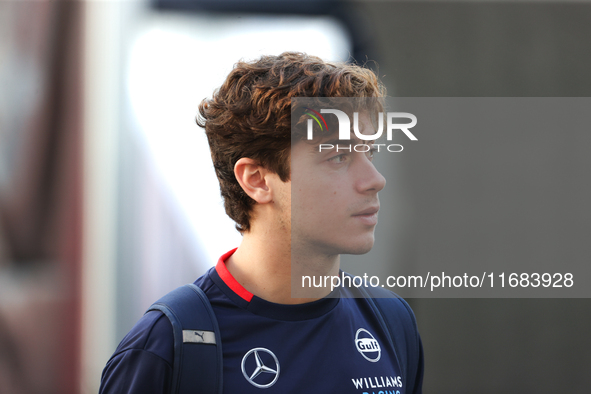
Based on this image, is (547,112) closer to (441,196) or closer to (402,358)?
(441,196)

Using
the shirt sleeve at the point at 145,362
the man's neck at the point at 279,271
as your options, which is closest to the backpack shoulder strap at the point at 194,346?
the shirt sleeve at the point at 145,362

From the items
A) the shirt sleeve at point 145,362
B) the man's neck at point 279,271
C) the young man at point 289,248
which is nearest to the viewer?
the shirt sleeve at point 145,362

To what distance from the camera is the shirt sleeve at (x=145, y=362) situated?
3.22ft

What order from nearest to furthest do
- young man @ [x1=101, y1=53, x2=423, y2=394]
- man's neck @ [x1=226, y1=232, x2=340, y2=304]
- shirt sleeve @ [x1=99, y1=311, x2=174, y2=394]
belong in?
shirt sleeve @ [x1=99, y1=311, x2=174, y2=394]
young man @ [x1=101, y1=53, x2=423, y2=394]
man's neck @ [x1=226, y1=232, x2=340, y2=304]

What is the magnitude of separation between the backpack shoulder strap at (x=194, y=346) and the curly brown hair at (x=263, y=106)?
33 cm

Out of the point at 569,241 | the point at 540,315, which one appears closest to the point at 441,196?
the point at 569,241

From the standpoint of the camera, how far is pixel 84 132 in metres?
2.38

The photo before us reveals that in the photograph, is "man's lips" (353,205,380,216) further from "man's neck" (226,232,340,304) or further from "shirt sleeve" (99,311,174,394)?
"shirt sleeve" (99,311,174,394)

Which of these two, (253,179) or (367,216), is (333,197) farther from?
(253,179)

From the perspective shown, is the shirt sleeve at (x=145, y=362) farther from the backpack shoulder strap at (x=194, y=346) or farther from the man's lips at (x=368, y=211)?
the man's lips at (x=368, y=211)

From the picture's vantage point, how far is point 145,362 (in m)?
0.99

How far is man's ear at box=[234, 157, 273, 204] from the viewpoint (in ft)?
4.06

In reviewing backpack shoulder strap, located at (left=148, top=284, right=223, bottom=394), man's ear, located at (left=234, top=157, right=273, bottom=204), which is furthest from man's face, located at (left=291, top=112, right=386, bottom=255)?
backpack shoulder strap, located at (left=148, top=284, right=223, bottom=394)

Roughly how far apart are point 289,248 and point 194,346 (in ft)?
1.21
